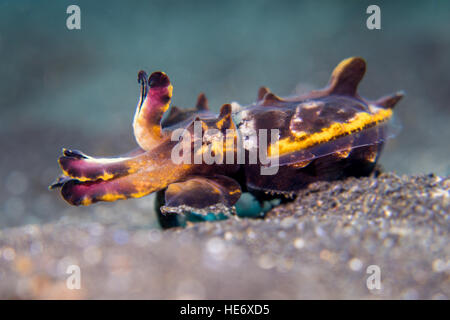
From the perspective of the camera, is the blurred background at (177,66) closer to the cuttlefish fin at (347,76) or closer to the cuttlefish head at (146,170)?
the cuttlefish head at (146,170)

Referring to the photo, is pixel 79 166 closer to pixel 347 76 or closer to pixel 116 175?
pixel 116 175

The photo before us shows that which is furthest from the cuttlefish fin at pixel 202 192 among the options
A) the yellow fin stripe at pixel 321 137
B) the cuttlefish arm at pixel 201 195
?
the yellow fin stripe at pixel 321 137

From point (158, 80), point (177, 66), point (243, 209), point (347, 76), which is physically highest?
point (177, 66)

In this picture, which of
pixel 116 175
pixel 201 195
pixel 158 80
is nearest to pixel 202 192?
pixel 201 195

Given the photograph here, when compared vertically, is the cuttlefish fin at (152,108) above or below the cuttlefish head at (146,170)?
above

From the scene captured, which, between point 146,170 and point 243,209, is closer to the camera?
point 146,170

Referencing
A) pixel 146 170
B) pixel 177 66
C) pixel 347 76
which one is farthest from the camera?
pixel 177 66
